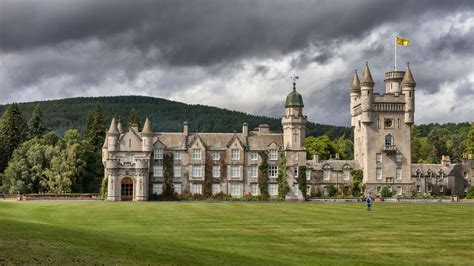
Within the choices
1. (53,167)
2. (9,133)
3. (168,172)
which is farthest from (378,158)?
(9,133)

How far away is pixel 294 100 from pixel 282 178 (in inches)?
389

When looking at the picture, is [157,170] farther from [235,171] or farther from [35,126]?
[35,126]

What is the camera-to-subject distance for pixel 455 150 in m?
134

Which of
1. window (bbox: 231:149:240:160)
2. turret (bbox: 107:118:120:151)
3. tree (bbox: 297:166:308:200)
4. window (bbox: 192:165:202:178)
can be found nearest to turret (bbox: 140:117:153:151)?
turret (bbox: 107:118:120:151)

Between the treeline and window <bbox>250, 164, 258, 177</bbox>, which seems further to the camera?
the treeline

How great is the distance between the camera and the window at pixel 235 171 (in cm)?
7919

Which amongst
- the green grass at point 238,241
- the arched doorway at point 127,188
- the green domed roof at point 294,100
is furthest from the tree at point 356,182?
the green grass at point 238,241

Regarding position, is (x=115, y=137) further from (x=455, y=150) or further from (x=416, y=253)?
(x=455, y=150)

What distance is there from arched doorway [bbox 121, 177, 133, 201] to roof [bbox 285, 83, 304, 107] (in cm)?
2179

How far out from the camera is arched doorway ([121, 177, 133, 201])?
240ft

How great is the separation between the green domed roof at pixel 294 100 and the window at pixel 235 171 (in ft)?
33.1

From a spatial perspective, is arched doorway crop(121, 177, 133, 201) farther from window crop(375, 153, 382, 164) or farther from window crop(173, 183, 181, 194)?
window crop(375, 153, 382, 164)

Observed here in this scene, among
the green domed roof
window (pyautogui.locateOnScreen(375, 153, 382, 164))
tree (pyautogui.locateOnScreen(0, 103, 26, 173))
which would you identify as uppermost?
the green domed roof

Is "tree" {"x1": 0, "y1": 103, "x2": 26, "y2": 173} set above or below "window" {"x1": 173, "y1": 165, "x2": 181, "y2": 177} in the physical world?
above
